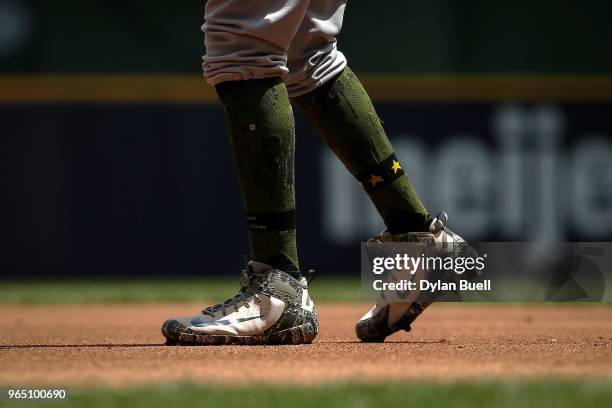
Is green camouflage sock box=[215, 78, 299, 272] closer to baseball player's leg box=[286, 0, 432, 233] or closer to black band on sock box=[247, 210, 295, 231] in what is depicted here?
black band on sock box=[247, 210, 295, 231]

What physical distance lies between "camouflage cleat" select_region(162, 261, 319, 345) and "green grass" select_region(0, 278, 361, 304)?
A: 2715mm

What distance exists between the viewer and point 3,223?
7152 millimetres

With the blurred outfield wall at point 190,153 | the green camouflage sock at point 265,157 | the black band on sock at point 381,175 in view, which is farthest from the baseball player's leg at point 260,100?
the blurred outfield wall at point 190,153

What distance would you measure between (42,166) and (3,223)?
0.42 m

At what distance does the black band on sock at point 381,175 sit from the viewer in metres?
2.82

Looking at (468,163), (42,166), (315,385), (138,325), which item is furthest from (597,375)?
(42,166)

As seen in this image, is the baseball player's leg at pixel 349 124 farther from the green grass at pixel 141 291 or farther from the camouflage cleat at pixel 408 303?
the green grass at pixel 141 291

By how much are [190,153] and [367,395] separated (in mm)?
5458

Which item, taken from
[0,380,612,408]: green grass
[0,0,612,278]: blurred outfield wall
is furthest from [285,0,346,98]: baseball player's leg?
[0,0,612,278]: blurred outfield wall

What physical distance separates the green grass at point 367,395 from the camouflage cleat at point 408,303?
0.81 metres

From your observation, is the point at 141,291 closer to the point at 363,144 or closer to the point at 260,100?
the point at 363,144

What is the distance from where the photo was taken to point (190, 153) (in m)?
7.25

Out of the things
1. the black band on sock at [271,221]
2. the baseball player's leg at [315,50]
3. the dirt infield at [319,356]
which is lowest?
the dirt infield at [319,356]

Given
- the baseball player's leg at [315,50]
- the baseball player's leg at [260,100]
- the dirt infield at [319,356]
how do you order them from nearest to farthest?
1. the dirt infield at [319,356]
2. the baseball player's leg at [260,100]
3. the baseball player's leg at [315,50]
